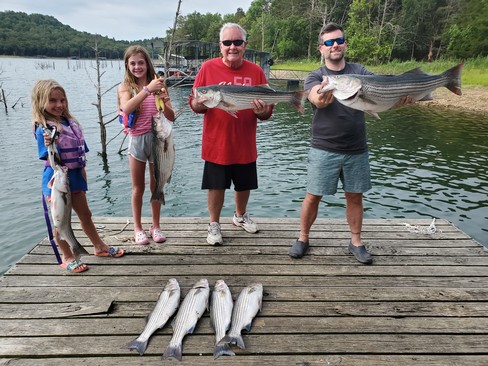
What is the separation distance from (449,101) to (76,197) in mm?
30736

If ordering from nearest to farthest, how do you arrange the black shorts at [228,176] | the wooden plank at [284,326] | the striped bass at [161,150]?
the wooden plank at [284,326] → the striped bass at [161,150] → the black shorts at [228,176]

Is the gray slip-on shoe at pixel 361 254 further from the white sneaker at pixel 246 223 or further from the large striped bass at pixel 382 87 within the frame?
the large striped bass at pixel 382 87

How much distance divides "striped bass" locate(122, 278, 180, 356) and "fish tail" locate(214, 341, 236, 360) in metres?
0.58

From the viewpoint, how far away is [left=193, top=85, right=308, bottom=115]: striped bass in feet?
12.6

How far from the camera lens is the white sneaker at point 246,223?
503cm

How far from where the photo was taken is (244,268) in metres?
4.07

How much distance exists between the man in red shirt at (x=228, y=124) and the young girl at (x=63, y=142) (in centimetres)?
139

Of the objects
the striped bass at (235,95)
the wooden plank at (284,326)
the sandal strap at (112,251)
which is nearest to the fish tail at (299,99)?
the striped bass at (235,95)

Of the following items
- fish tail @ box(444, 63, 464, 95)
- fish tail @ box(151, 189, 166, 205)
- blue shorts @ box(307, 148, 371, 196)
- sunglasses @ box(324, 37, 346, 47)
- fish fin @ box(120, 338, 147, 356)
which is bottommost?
fish fin @ box(120, 338, 147, 356)

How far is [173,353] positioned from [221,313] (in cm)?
59

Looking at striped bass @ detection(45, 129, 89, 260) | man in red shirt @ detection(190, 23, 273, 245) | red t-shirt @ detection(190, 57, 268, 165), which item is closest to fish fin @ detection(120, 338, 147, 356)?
striped bass @ detection(45, 129, 89, 260)

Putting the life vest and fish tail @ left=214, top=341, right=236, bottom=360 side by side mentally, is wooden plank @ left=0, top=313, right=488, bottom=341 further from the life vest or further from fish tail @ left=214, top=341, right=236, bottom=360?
the life vest

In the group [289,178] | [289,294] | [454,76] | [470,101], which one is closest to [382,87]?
[454,76]

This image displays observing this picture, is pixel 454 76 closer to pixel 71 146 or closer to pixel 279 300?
pixel 279 300
